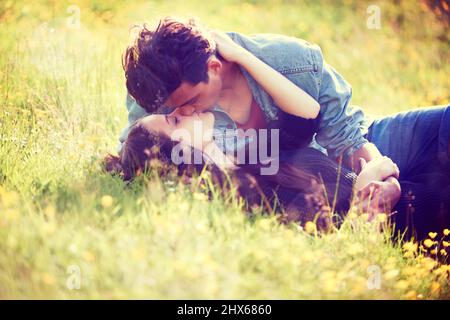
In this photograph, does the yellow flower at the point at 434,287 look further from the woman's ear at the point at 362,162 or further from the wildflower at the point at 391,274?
the woman's ear at the point at 362,162

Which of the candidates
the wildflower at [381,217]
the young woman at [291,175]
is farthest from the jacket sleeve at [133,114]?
the wildflower at [381,217]

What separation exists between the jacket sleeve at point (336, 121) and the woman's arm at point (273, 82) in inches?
4.3

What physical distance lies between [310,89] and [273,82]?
0.24 meters

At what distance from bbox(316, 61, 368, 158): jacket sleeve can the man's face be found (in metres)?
0.55

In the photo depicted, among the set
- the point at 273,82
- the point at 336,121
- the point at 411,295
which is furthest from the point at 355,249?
the point at 273,82

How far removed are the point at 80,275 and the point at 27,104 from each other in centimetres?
145

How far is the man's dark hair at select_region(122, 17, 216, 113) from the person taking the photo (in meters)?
2.40

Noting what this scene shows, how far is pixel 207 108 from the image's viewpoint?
104 inches

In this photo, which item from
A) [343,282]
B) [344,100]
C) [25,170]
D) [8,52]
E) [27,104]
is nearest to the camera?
[343,282]

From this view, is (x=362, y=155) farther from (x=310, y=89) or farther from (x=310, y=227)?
(x=310, y=227)

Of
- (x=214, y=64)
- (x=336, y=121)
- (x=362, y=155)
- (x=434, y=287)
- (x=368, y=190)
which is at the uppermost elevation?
(x=214, y=64)

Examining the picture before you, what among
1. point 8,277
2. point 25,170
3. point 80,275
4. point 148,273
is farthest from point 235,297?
point 25,170

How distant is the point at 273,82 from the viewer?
2635 millimetres

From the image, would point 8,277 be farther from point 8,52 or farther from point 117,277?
point 8,52
